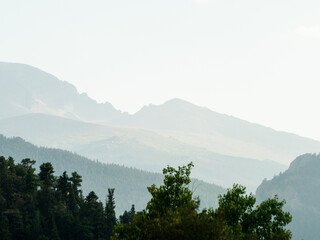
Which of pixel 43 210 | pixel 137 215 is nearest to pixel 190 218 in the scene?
pixel 137 215

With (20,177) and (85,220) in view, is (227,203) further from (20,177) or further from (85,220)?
(20,177)

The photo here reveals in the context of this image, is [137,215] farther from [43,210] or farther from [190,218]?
[43,210]

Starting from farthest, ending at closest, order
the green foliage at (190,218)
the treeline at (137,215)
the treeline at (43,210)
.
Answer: the treeline at (43,210)
the treeline at (137,215)
the green foliage at (190,218)

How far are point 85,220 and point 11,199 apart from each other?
1469 cm

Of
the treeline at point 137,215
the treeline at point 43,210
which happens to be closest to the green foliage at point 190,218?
the treeline at point 137,215

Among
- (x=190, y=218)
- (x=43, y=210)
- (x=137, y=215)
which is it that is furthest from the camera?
(x=43, y=210)

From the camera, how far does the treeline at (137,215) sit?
147 feet

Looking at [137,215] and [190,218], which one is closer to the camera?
[190,218]

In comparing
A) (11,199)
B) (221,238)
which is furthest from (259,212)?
(11,199)

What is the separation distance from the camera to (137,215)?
48844mm

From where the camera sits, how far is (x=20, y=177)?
121062 mm

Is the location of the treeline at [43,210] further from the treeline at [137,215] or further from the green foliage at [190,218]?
the green foliage at [190,218]

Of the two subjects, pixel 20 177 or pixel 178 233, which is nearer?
pixel 178 233

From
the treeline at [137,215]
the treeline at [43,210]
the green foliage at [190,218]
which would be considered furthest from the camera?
the treeline at [43,210]
